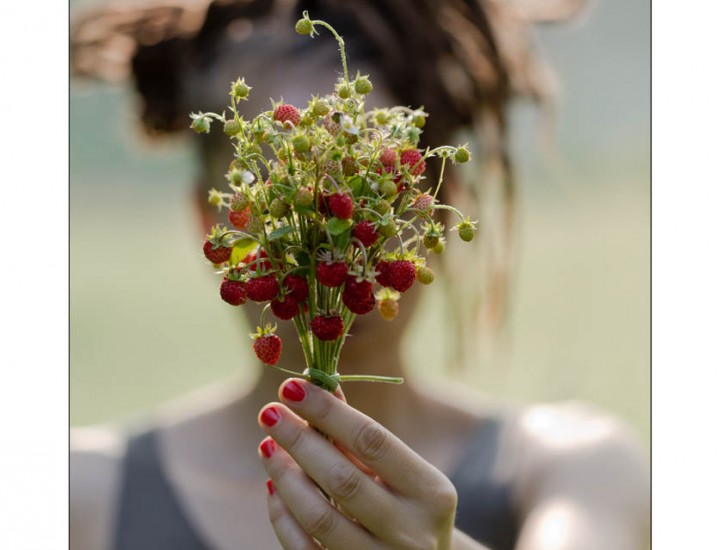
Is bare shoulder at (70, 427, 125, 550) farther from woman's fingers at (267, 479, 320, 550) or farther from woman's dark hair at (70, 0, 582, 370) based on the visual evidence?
woman's fingers at (267, 479, 320, 550)

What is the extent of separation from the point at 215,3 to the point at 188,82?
0.62 ft

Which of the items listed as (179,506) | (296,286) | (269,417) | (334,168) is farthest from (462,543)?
(179,506)

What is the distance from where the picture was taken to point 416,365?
2004 mm

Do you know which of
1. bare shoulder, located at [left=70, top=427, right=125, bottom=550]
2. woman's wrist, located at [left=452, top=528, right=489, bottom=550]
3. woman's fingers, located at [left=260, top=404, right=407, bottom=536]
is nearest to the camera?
woman's fingers, located at [left=260, top=404, right=407, bottom=536]

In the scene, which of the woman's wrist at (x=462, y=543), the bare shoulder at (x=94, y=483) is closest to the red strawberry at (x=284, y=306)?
the woman's wrist at (x=462, y=543)

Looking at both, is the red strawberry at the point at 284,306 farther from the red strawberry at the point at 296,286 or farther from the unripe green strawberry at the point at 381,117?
the unripe green strawberry at the point at 381,117

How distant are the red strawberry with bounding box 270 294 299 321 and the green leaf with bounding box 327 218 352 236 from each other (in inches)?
4.0

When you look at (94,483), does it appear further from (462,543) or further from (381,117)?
(381,117)

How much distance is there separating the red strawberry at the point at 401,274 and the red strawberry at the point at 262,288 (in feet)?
0.43

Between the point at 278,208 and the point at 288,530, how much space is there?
41 cm

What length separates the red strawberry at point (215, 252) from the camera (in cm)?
90

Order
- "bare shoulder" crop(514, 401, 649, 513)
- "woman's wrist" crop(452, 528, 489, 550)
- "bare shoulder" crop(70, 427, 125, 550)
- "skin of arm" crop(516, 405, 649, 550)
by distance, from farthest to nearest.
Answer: "bare shoulder" crop(70, 427, 125, 550) < "bare shoulder" crop(514, 401, 649, 513) < "skin of arm" crop(516, 405, 649, 550) < "woman's wrist" crop(452, 528, 489, 550)

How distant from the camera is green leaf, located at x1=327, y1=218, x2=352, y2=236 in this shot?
834 millimetres

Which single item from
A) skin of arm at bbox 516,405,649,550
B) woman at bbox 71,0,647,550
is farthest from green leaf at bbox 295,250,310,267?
skin of arm at bbox 516,405,649,550
